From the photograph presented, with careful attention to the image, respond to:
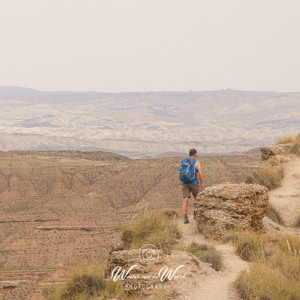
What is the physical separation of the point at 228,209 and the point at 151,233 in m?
1.86

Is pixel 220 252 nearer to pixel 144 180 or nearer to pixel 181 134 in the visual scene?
pixel 144 180

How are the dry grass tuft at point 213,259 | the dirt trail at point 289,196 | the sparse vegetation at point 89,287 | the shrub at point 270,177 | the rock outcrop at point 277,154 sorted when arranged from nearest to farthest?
the sparse vegetation at point 89,287
the dry grass tuft at point 213,259
the dirt trail at point 289,196
the shrub at point 270,177
the rock outcrop at point 277,154

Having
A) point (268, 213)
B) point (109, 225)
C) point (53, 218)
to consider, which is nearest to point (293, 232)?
point (268, 213)

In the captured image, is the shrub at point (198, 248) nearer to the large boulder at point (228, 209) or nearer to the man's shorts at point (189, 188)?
the large boulder at point (228, 209)

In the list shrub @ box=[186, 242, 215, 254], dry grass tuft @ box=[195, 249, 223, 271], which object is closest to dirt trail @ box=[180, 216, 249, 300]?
dry grass tuft @ box=[195, 249, 223, 271]

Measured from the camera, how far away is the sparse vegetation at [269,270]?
5.61m

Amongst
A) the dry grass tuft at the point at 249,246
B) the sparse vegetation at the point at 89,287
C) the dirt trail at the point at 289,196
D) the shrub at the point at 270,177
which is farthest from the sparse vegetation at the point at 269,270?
the shrub at the point at 270,177

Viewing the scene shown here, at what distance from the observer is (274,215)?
1170 cm

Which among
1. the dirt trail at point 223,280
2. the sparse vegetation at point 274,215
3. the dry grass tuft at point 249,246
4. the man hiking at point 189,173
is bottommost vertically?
the sparse vegetation at point 274,215

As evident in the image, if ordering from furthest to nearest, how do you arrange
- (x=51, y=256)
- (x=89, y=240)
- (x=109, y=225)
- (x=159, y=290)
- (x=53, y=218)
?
(x=53, y=218) < (x=109, y=225) < (x=89, y=240) < (x=51, y=256) < (x=159, y=290)

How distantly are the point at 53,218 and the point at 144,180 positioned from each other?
40.8 feet

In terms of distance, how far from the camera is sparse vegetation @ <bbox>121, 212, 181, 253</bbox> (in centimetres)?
814

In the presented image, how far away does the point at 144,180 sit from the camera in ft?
151

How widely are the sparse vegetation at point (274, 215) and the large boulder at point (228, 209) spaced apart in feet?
6.91
